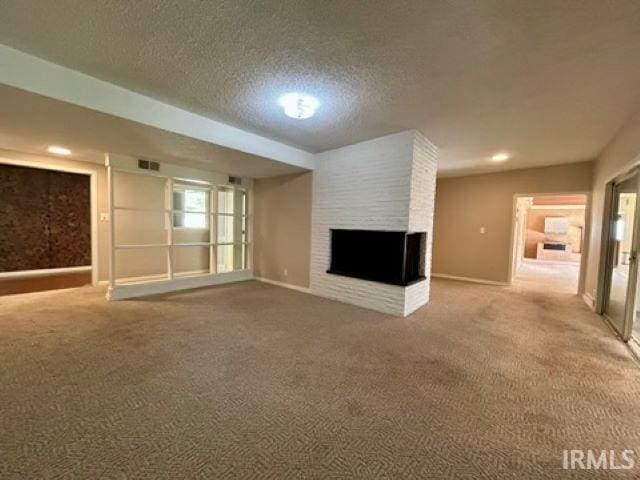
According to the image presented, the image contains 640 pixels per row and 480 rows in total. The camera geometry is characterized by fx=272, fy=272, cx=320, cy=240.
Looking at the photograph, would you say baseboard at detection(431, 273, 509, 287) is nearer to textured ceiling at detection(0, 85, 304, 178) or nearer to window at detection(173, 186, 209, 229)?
textured ceiling at detection(0, 85, 304, 178)

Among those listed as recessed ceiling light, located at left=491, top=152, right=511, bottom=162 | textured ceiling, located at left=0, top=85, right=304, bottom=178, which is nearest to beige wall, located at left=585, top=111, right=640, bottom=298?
recessed ceiling light, located at left=491, top=152, right=511, bottom=162

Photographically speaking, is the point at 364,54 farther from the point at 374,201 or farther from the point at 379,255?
the point at 379,255

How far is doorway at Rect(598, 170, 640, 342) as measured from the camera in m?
3.00

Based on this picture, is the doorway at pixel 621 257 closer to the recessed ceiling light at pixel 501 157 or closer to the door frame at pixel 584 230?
the door frame at pixel 584 230

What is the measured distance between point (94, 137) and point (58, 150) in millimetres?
1795

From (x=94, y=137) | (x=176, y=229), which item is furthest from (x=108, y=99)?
(x=176, y=229)

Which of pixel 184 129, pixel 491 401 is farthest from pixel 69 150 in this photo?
pixel 491 401

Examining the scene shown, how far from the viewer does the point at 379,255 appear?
423cm

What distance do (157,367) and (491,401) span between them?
264 centimetres

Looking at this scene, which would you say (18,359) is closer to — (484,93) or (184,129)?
(184,129)

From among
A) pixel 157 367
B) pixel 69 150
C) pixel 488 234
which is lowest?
pixel 157 367

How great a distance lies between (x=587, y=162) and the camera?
519cm

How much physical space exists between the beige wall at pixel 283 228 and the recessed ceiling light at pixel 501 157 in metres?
3.38

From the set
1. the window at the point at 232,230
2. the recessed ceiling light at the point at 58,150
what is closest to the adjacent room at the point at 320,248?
the recessed ceiling light at the point at 58,150
